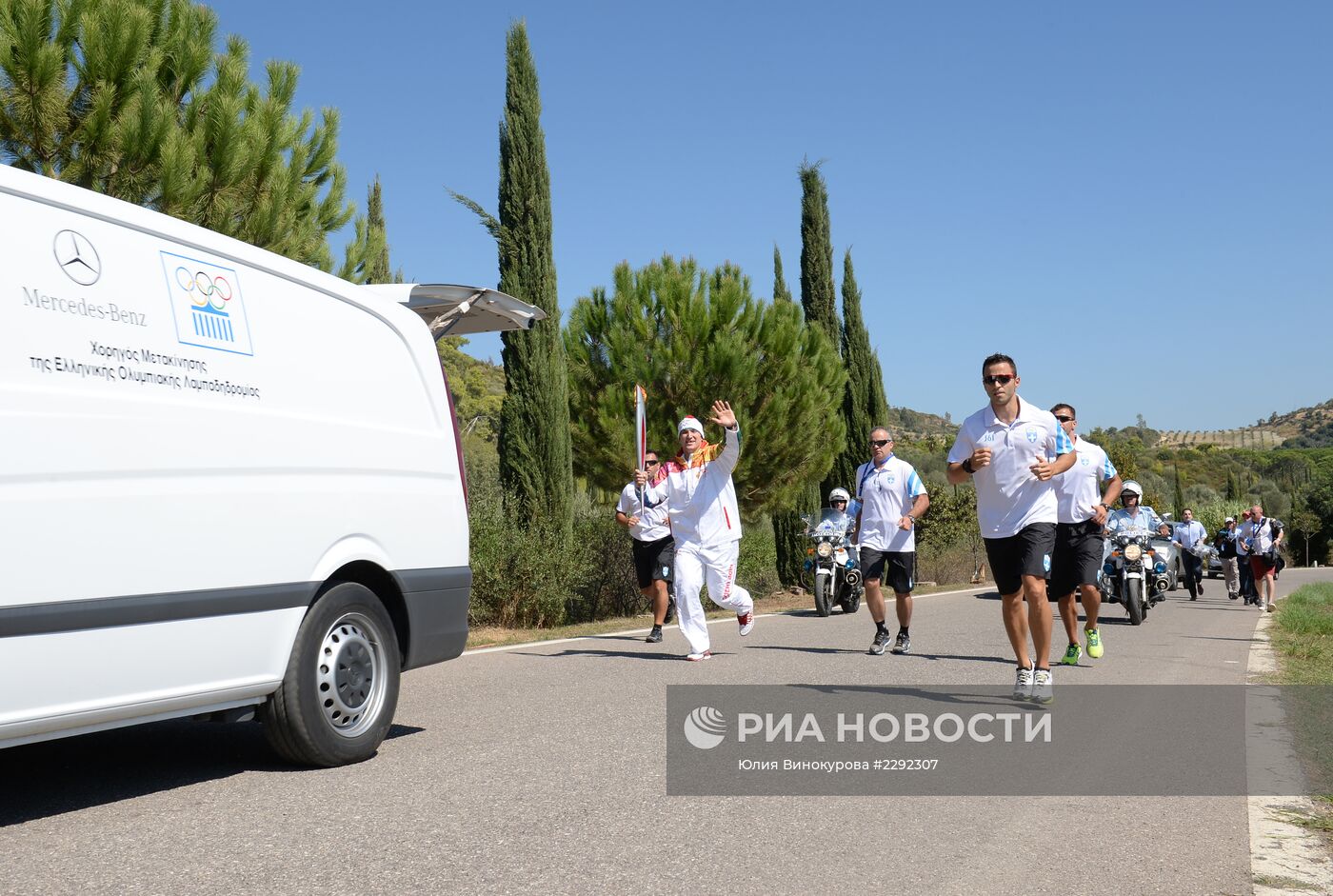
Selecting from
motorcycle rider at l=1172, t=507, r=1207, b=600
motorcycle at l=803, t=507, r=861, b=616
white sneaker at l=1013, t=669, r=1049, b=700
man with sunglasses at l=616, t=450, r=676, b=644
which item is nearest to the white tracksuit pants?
man with sunglasses at l=616, t=450, r=676, b=644

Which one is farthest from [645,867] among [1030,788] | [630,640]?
[630,640]

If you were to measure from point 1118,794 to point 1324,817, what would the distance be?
77cm

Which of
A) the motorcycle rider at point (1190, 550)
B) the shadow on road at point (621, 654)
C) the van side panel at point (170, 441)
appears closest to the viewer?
the van side panel at point (170, 441)

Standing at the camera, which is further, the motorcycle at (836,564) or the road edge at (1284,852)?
the motorcycle at (836,564)

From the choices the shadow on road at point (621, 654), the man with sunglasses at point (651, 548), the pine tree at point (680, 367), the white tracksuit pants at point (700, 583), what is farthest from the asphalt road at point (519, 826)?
the pine tree at point (680, 367)

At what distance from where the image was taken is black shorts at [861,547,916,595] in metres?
11.4

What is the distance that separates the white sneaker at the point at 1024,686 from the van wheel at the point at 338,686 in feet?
12.5

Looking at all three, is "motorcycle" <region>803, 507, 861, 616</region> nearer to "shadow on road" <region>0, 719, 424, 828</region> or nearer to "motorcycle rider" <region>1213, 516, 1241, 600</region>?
"shadow on road" <region>0, 719, 424, 828</region>

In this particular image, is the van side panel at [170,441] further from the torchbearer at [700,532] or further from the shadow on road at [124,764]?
the torchbearer at [700,532]

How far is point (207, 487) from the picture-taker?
5273 mm

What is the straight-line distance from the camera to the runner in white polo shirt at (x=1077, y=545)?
9820mm

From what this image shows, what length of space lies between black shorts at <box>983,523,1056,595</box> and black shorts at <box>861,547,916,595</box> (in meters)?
3.25

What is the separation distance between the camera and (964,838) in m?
4.73

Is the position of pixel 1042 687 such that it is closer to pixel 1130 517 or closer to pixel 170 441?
pixel 170 441
